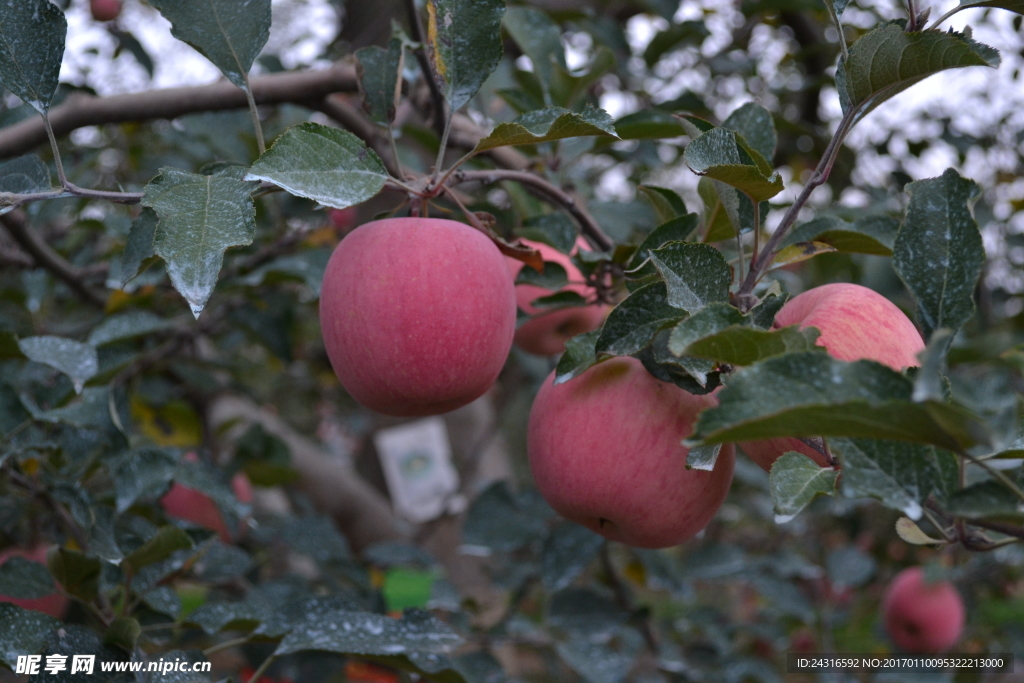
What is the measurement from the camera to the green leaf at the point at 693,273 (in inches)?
20.4

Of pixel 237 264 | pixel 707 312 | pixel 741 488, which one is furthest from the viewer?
pixel 741 488

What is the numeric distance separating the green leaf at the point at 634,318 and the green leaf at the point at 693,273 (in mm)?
15

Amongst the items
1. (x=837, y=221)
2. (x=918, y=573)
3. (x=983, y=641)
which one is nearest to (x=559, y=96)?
(x=837, y=221)

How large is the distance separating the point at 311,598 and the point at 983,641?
2.53 m

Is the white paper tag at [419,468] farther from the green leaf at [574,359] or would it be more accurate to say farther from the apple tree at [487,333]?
the green leaf at [574,359]

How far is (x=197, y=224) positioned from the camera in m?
0.48

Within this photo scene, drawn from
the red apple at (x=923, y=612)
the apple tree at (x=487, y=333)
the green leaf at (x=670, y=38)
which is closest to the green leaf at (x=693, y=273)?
the apple tree at (x=487, y=333)

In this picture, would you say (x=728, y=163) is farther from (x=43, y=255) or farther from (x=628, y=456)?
(x=43, y=255)

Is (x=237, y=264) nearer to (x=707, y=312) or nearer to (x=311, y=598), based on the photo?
(x=311, y=598)

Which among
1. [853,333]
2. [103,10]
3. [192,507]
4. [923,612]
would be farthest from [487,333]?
[923,612]

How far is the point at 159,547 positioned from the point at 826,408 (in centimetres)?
61

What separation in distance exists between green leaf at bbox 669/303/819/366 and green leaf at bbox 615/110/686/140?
0.42 m

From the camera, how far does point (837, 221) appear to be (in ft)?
2.13

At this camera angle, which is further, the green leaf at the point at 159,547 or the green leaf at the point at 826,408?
the green leaf at the point at 159,547
